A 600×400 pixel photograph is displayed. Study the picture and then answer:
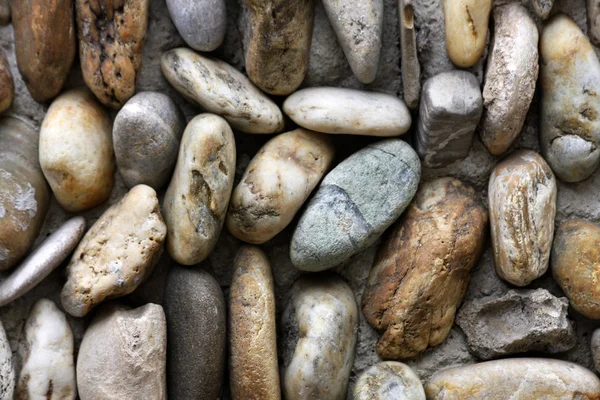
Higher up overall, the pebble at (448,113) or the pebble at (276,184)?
the pebble at (448,113)

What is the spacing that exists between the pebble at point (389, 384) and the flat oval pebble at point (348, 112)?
38 cm

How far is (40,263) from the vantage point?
1.21 metres

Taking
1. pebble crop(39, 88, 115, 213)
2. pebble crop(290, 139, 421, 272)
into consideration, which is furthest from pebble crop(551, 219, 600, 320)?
pebble crop(39, 88, 115, 213)

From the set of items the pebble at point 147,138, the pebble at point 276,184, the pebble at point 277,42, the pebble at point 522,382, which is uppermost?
the pebble at point 277,42

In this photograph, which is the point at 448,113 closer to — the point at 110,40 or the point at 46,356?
the point at 110,40

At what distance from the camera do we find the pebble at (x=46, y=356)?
124 cm

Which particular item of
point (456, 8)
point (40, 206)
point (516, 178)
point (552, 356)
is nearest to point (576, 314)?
point (552, 356)

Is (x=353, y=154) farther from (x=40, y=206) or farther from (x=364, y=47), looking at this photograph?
(x=40, y=206)

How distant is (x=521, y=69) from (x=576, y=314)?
41cm

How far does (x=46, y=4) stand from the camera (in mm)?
1205

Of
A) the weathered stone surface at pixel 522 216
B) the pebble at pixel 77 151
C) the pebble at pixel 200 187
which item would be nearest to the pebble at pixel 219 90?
the pebble at pixel 200 187

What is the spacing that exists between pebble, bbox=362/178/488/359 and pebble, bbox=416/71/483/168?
70 mm

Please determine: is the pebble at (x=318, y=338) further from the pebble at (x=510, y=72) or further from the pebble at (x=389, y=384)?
the pebble at (x=510, y=72)

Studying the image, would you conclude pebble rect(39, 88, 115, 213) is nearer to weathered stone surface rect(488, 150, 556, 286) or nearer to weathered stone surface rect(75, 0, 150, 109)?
weathered stone surface rect(75, 0, 150, 109)
